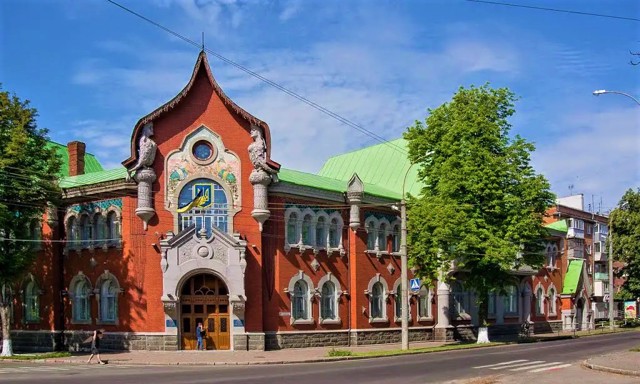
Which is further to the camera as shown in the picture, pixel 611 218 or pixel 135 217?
pixel 611 218

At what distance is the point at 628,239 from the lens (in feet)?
227

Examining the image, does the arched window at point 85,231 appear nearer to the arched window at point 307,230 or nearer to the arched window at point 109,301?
the arched window at point 109,301

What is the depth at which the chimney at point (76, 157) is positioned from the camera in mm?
45188

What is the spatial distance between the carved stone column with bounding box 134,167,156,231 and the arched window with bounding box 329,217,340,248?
10388 millimetres

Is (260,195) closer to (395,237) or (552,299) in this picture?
(395,237)

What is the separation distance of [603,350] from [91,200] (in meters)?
27.5

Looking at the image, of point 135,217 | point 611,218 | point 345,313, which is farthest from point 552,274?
point 135,217

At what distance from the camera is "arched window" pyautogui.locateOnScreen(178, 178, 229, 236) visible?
37.8 meters

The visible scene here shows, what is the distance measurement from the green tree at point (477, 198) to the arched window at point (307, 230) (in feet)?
19.7

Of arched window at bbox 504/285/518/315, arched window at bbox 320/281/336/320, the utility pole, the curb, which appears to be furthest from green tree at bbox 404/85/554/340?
the utility pole

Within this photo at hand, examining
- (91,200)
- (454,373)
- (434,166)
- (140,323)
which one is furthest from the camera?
(434,166)

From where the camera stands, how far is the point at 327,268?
41.6m

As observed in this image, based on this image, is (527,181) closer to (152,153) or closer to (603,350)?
(603,350)

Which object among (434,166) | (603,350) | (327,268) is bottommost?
(603,350)
